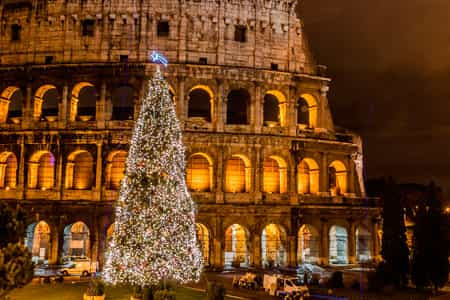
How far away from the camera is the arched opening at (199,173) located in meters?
34.0

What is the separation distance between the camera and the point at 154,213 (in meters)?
19.7

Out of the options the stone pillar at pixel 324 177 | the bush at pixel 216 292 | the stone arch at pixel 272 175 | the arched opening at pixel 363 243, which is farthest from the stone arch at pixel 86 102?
the bush at pixel 216 292

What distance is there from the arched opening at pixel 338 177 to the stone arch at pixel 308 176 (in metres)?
1.68

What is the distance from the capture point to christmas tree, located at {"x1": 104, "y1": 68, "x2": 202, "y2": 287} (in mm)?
19359

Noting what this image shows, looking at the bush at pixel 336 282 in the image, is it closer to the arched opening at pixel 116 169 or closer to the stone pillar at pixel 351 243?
the stone pillar at pixel 351 243

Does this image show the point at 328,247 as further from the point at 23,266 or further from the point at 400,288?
the point at 23,266

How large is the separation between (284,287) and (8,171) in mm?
22334

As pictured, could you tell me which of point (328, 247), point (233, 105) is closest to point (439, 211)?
point (328, 247)

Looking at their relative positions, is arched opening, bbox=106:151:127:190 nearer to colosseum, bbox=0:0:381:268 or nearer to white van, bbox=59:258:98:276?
colosseum, bbox=0:0:381:268

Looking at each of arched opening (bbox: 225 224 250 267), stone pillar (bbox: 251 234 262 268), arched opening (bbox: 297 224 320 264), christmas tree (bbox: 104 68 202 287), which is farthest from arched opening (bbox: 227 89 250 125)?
christmas tree (bbox: 104 68 202 287)

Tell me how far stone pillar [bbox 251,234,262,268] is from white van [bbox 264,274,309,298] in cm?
807

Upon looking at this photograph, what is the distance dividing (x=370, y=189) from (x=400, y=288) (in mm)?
47736

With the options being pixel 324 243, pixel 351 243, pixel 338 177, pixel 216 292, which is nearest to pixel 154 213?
pixel 216 292

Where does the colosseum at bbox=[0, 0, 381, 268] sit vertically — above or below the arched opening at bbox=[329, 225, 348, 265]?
above
